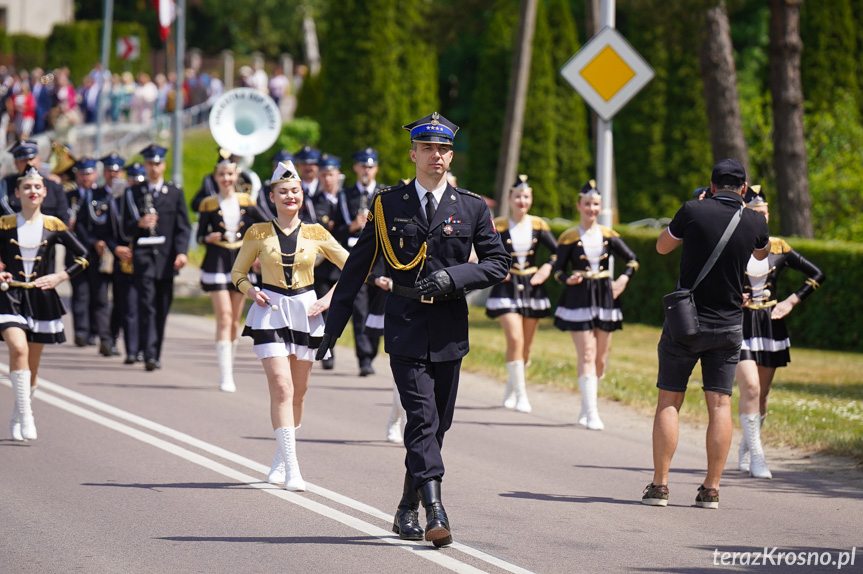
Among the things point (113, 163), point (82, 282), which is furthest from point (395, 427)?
point (82, 282)

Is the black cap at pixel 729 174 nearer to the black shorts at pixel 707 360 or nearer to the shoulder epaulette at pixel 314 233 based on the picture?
the black shorts at pixel 707 360

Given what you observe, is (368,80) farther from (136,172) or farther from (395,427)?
(395,427)

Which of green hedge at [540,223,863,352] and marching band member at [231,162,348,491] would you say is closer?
marching band member at [231,162,348,491]

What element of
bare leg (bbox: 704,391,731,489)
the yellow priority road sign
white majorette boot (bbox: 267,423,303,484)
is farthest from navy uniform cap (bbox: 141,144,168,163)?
bare leg (bbox: 704,391,731,489)

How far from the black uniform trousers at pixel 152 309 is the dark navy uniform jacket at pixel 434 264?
24.4ft

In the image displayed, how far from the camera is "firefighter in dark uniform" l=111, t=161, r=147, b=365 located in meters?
14.4

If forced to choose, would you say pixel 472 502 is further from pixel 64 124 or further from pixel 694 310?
pixel 64 124

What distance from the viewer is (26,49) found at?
193ft

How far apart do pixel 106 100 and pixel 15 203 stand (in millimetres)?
27598

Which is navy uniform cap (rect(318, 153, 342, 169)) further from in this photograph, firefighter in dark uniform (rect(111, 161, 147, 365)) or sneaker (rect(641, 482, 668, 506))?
sneaker (rect(641, 482, 668, 506))

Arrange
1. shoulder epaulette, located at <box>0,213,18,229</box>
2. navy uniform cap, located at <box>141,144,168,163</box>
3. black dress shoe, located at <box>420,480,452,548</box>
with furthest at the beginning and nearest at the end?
1. navy uniform cap, located at <box>141,144,168,163</box>
2. shoulder epaulette, located at <box>0,213,18,229</box>
3. black dress shoe, located at <box>420,480,452,548</box>

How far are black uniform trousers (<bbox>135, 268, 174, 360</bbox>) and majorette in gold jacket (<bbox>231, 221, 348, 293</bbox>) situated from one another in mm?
5528

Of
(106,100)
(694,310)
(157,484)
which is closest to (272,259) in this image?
(157,484)

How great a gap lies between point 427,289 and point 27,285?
15.1 ft
